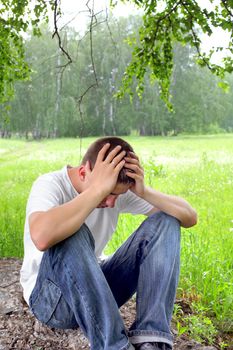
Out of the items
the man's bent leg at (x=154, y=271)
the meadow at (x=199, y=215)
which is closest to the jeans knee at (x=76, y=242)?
the man's bent leg at (x=154, y=271)

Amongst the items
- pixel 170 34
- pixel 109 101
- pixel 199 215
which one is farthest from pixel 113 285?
pixel 109 101

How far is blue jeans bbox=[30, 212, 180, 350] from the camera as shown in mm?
1751

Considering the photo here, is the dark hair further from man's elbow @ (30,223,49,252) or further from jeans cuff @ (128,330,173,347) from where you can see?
jeans cuff @ (128,330,173,347)

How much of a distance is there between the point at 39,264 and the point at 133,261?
1.34 ft

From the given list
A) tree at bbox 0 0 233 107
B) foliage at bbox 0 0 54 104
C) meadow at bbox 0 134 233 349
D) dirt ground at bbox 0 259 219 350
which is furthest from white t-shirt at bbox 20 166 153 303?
foliage at bbox 0 0 54 104

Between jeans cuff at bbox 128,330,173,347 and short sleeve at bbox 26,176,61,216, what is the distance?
62 centimetres

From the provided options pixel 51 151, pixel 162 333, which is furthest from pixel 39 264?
pixel 51 151

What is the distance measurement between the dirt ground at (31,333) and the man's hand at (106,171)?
0.93 metres

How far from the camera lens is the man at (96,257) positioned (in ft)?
5.75

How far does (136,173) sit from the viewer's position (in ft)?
6.57

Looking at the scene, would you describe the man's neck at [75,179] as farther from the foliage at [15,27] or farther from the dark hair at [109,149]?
the foliage at [15,27]

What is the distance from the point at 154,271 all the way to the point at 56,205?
0.48 meters

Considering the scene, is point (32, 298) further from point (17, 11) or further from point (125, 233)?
point (17, 11)

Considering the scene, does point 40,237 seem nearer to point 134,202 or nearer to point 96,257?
point 96,257
